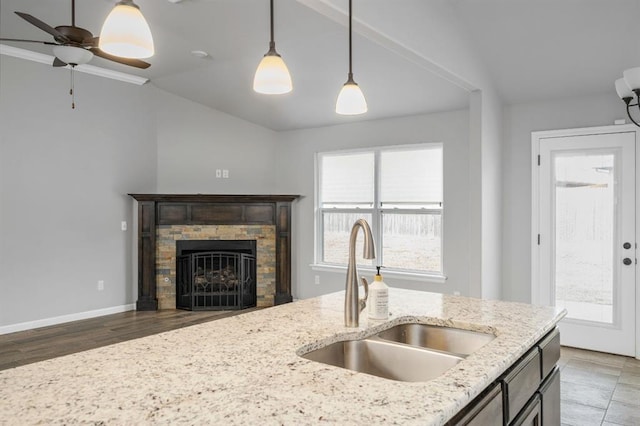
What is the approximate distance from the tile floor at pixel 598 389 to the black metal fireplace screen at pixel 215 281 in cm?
396

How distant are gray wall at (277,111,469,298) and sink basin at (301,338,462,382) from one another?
12.5 feet

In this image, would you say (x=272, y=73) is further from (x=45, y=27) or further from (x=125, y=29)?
(x=45, y=27)

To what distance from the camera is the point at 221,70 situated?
528cm

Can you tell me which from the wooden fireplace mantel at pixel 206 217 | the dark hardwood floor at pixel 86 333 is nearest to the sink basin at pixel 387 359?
the dark hardwood floor at pixel 86 333

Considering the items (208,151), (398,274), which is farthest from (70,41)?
(398,274)

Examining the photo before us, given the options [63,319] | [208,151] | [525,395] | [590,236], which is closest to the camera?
[525,395]

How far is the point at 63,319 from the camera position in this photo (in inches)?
214

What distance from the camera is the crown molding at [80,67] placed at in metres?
4.93

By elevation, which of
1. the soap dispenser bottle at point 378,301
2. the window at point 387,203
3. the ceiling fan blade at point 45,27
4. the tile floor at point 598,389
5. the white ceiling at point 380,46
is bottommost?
the tile floor at point 598,389

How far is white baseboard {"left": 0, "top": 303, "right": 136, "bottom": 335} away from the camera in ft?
16.4

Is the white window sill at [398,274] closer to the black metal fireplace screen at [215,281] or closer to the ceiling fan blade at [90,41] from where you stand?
the black metal fireplace screen at [215,281]

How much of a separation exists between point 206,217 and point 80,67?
238cm

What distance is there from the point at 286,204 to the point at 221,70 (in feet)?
7.00

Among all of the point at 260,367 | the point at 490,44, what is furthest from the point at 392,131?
the point at 260,367
